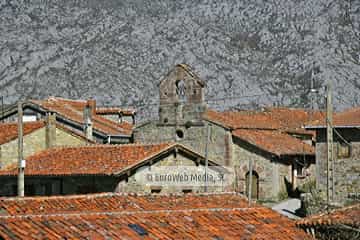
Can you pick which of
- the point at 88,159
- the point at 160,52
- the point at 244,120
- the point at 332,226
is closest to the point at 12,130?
the point at 88,159

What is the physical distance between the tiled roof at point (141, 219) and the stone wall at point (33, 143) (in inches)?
708

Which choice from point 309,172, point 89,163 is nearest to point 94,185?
point 89,163

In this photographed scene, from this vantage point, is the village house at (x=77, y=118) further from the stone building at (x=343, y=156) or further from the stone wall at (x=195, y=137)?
the stone building at (x=343, y=156)

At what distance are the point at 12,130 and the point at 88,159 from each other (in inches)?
264

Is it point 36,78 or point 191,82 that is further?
point 36,78

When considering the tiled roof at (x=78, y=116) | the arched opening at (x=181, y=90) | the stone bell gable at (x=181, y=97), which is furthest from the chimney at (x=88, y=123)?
the arched opening at (x=181, y=90)

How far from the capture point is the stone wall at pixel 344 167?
38.3 metres

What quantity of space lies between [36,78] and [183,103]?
3722 cm

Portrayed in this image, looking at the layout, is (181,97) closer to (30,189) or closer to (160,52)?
(30,189)

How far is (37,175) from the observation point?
34.3m

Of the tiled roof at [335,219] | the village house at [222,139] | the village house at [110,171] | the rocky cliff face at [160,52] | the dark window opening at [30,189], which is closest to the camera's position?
the tiled roof at [335,219]

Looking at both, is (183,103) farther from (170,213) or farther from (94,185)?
(170,213)

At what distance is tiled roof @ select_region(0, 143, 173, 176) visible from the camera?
1302 inches

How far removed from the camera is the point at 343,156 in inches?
1529
